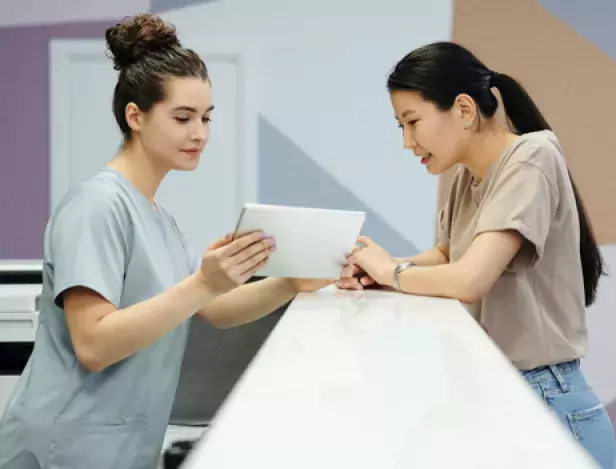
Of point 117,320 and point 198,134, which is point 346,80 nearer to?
point 198,134

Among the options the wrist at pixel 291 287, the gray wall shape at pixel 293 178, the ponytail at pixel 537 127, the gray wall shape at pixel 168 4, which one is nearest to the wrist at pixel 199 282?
the wrist at pixel 291 287

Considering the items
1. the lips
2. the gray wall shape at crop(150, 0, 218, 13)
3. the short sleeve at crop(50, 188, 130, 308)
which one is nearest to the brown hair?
the lips

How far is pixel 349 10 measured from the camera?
A: 297 centimetres

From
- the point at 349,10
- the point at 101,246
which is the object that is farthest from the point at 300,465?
the point at 349,10

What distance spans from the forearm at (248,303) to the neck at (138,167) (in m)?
0.28

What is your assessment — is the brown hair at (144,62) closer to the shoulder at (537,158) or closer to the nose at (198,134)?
the nose at (198,134)

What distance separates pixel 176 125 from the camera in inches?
53.7

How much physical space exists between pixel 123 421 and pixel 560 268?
2.71ft

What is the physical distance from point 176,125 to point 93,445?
0.60 meters

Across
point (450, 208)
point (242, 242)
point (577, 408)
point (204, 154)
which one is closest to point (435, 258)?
point (450, 208)

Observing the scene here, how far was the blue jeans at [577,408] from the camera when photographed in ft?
3.97

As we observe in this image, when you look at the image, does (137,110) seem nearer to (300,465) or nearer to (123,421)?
(123,421)

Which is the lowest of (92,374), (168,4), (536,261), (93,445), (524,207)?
(93,445)

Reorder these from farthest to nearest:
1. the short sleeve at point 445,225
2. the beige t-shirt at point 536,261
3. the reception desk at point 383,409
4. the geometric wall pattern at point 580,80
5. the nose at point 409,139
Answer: the geometric wall pattern at point 580,80
the short sleeve at point 445,225
the nose at point 409,139
the beige t-shirt at point 536,261
the reception desk at point 383,409
